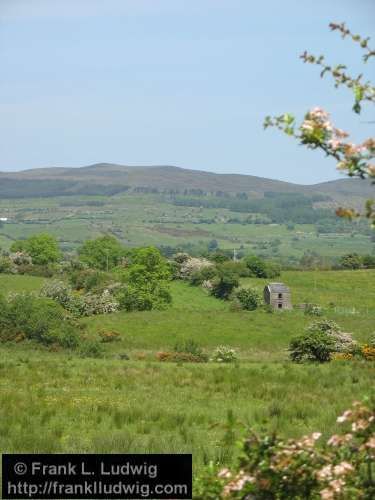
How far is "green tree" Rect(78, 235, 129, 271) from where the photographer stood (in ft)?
383

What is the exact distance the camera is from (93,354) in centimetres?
Result: 3700

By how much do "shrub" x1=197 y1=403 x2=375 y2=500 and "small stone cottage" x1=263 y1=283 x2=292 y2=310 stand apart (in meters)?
68.8

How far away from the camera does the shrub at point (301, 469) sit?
246 inches

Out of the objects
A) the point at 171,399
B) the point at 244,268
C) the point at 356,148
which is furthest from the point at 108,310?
the point at 356,148

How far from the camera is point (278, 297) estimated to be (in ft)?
252

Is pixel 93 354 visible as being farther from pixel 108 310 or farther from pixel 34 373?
pixel 108 310

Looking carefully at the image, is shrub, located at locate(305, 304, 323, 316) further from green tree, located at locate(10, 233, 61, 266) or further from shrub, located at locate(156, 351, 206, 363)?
green tree, located at locate(10, 233, 61, 266)

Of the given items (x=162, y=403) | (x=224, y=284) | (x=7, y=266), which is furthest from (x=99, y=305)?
(x=162, y=403)

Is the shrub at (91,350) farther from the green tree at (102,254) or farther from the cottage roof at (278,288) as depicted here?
the green tree at (102,254)

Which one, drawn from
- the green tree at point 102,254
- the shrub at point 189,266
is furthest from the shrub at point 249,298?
the green tree at point 102,254

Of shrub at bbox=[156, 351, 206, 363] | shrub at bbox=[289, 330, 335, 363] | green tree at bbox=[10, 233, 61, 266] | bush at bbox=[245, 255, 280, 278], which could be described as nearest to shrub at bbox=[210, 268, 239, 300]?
bush at bbox=[245, 255, 280, 278]

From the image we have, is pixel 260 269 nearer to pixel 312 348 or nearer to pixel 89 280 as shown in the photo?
pixel 89 280

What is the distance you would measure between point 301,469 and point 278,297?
7087 centimetres

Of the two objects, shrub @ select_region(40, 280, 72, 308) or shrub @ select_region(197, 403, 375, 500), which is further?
shrub @ select_region(40, 280, 72, 308)
